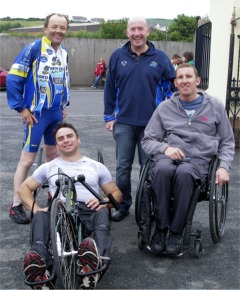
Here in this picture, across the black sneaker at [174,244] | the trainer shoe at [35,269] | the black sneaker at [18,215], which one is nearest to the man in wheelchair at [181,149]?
the black sneaker at [174,244]

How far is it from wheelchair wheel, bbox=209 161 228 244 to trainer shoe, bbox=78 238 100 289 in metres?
1.09

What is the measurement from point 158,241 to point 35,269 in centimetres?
118

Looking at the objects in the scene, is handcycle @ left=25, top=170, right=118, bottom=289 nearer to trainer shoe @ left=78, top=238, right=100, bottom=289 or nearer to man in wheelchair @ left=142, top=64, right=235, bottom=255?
trainer shoe @ left=78, top=238, right=100, bottom=289

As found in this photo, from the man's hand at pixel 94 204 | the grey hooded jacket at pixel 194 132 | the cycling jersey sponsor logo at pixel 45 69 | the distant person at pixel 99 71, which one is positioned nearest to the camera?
the man's hand at pixel 94 204

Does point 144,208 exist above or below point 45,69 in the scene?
below

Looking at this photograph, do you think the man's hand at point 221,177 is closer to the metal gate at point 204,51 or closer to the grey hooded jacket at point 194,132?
the grey hooded jacket at point 194,132

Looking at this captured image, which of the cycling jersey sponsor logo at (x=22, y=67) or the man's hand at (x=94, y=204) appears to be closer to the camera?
the man's hand at (x=94, y=204)

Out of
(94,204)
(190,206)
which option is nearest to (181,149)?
(190,206)

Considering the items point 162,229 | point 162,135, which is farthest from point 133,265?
point 162,135

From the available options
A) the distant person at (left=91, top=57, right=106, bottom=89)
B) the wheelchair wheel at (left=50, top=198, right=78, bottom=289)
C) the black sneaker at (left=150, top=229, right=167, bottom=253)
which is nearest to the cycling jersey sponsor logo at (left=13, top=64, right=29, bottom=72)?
the wheelchair wheel at (left=50, top=198, right=78, bottom=289)

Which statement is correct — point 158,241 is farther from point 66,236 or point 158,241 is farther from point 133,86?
point 133,86

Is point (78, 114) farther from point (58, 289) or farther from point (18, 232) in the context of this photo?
point (58, 289)

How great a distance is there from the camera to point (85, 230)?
3.58m

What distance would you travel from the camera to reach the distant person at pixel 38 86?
435 cm
